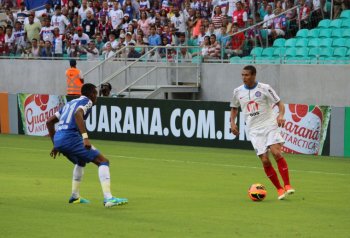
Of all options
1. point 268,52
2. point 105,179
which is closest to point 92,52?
point 268,52

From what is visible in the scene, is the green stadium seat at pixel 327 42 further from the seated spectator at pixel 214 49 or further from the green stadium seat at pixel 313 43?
the seated spectator at pixel 214 49

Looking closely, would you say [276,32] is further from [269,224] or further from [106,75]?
[269,224]

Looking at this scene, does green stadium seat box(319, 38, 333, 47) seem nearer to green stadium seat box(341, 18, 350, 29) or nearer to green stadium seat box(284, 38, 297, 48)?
green stadium seat box(341, 18, 350, 29)

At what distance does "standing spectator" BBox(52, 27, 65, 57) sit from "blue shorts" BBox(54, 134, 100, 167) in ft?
72.0

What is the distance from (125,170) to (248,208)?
22.7 feet

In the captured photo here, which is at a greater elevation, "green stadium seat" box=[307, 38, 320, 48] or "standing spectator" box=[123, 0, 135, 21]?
"standing spectator" box=[123, 0, 135, 21]

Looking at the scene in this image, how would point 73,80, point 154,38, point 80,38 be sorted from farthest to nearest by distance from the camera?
point 80,38, point 154,38, point 73,80

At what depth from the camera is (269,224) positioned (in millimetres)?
11828

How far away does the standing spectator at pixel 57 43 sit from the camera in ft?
115

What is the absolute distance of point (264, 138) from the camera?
14992 millimetres

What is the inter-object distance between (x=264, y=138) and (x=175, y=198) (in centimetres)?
165

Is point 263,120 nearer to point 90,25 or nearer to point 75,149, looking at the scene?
point 75,149

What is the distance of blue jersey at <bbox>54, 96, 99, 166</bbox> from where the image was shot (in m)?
13.4

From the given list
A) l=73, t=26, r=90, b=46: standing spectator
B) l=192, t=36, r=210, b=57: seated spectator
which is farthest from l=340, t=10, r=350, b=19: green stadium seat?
l=73, t=26, r=90, b=46: standing spectator
